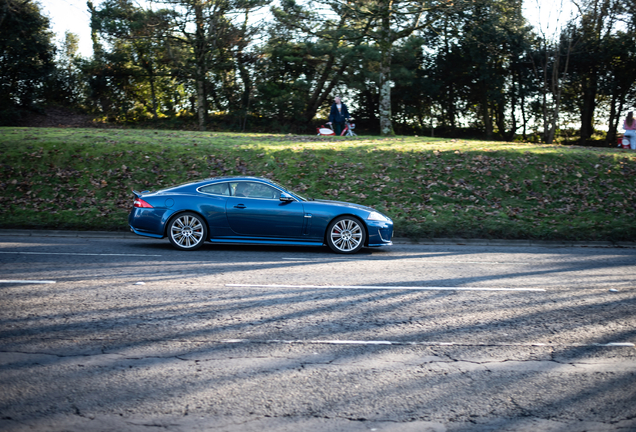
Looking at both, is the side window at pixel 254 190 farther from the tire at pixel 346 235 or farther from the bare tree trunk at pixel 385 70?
the bare tree trunk at pixel 385 70

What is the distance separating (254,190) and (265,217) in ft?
2.02

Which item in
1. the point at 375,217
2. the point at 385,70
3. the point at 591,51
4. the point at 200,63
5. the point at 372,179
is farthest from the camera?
the point at 591,51

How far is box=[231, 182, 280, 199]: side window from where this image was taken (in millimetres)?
9953

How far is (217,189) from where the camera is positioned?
9969mm

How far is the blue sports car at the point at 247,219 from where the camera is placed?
382 inches

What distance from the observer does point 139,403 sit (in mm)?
3336

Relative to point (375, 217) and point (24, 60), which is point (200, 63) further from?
point (375, 217)

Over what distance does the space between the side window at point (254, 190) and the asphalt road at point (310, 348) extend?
2227mm

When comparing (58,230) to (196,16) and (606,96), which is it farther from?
(606,96)

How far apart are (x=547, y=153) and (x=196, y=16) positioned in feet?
59.6

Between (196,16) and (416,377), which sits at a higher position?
(196,16)

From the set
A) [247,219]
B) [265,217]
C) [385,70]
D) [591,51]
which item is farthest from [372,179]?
[591,51]

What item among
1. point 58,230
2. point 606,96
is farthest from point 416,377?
point 606,96

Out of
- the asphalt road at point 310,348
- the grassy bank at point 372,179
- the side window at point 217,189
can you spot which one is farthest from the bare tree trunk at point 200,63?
the asphalt road at point 310,348
